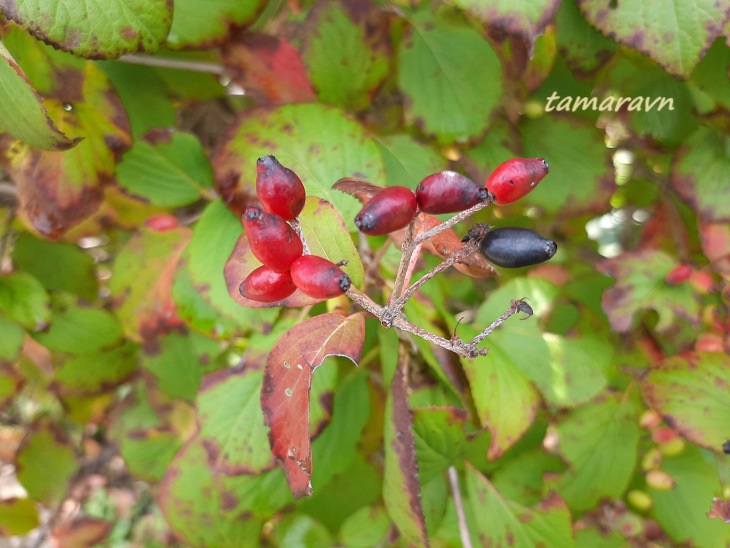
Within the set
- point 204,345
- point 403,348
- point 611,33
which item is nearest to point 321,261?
point 403,348

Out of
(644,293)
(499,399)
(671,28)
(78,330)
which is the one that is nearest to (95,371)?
(78,330)

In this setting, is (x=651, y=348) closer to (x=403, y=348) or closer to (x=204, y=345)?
(x=403, y=348)

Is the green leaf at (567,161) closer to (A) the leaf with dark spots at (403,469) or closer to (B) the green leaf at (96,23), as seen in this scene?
(A) the leaf with dark spots at (403,469)

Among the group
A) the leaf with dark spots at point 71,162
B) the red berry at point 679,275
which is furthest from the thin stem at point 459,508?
the leaf with dark spots at point 71,162

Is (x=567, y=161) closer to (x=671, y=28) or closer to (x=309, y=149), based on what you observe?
(x=671, y=28)

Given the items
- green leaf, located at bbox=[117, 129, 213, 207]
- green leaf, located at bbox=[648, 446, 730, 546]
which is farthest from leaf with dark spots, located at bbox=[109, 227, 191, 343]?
green leaf, located at bbox=[648, 446, 730, 546]

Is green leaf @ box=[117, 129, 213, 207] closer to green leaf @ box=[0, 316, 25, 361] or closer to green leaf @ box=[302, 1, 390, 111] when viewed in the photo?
green leaf @ box=[302, 1, 390, 111]
